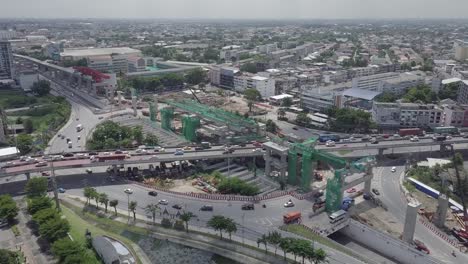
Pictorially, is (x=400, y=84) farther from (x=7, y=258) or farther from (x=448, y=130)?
(x=7, y=258)

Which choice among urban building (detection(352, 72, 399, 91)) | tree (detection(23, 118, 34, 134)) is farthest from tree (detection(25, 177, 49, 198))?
urban building (detection(352, 72, 399, 91))

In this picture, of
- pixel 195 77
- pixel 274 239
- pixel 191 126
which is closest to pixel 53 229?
pixel 274 239

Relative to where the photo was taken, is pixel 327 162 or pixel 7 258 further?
pixel 327 162

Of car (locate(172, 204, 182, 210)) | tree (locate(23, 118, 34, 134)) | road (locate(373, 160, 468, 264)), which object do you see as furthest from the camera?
tree (locate(23, 118, 34, 134))

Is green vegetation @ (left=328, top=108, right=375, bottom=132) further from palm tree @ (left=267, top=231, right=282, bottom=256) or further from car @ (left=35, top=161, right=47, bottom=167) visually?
car @ (left=35, top=161, right=47, bottom=167)

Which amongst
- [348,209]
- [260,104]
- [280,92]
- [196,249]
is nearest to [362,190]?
[348,209]

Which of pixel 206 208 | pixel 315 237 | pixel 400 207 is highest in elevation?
pixel 206 208
